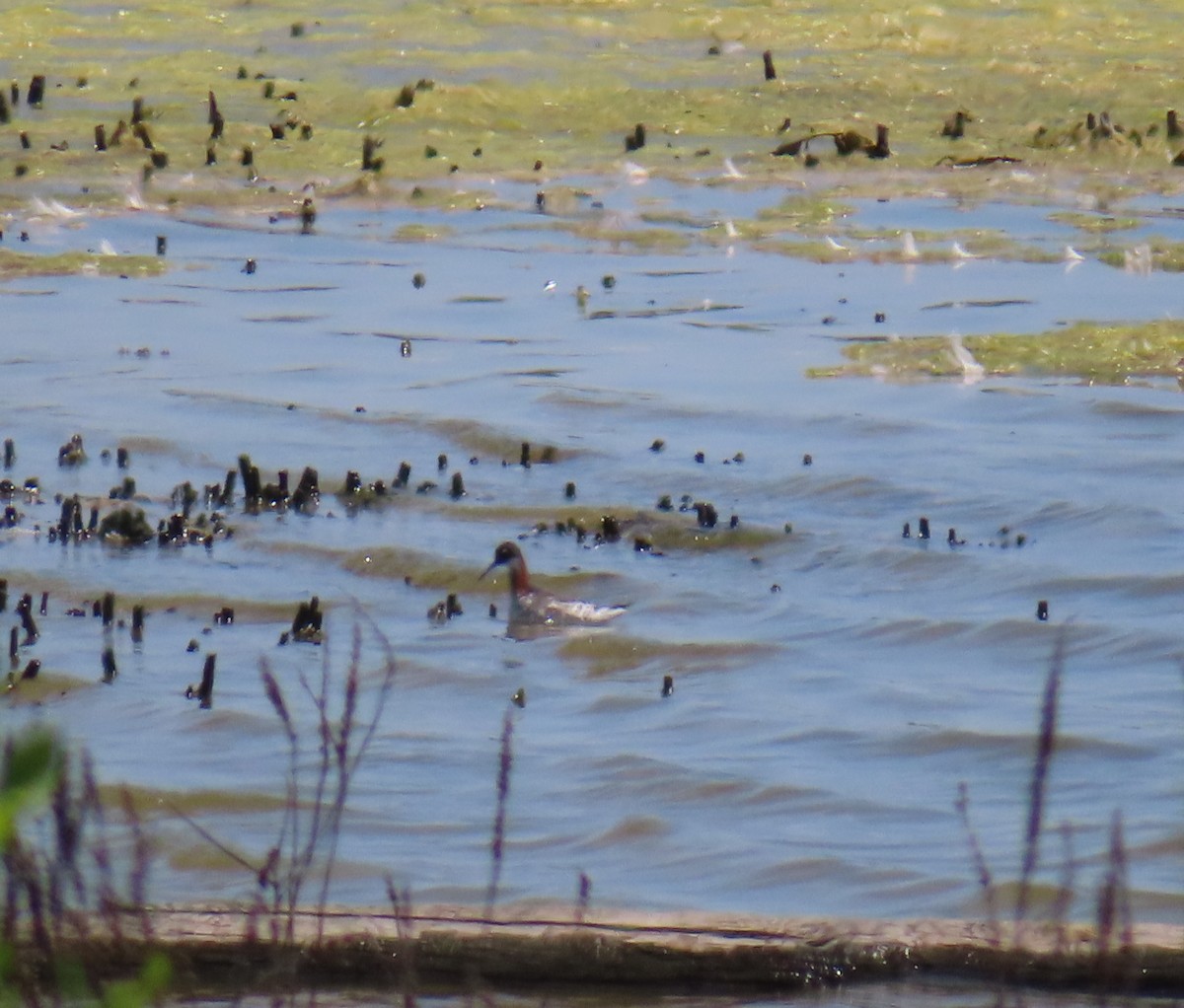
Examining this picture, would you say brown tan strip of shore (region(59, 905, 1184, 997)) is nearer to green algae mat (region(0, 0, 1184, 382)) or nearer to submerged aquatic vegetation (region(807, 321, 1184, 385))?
submerged aquatic vegetation (region(807, 321, 1184, 385))

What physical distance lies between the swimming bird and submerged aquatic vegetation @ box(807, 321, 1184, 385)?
15.3ft

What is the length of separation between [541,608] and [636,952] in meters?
4.19

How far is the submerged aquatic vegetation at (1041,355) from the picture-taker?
12898 mm

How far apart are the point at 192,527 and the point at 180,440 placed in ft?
6.26

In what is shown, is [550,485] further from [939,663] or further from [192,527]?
[939,663]

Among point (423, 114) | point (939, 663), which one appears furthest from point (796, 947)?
point (423, 114)

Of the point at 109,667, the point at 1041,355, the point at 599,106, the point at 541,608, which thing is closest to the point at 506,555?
the point at 541,608

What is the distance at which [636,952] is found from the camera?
4.19 metres

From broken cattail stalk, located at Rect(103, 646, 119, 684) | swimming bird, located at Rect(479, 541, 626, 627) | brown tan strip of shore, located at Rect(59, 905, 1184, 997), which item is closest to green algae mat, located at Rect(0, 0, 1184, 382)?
swimming bird, located at Rect(479, 541, 626, 627)

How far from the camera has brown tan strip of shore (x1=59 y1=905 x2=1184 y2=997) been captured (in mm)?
4156

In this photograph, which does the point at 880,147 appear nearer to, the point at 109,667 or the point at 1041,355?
the point at 1041,355

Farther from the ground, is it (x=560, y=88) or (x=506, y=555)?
(x=560, y=88)

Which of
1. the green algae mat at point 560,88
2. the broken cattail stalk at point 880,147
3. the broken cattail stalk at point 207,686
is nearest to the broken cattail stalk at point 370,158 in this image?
the green algae mat at point 560,88

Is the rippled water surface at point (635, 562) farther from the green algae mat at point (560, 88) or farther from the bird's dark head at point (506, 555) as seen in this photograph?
the green algae mat at point (560, 88)
